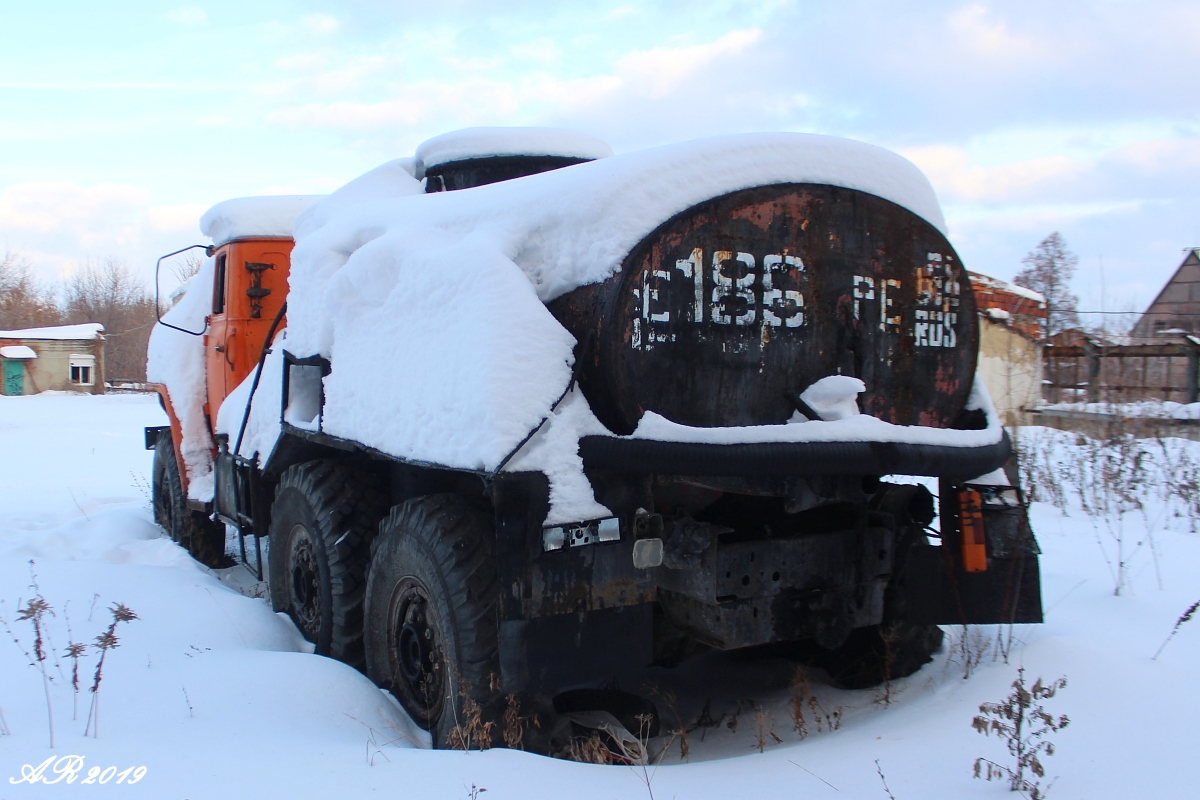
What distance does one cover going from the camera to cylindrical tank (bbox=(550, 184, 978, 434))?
9.50ft

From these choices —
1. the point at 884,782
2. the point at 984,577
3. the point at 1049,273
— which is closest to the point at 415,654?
the point at 884,782

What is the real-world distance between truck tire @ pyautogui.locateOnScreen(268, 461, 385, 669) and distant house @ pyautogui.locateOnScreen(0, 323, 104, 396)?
4391cm

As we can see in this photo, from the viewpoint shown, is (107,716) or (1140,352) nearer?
(107,716)

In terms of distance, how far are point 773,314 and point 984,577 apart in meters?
1.43

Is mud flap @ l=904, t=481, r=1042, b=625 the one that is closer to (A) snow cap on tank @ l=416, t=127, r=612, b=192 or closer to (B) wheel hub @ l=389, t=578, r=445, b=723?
(B) wheel hub @ l=389, t=578, r=445, b=723

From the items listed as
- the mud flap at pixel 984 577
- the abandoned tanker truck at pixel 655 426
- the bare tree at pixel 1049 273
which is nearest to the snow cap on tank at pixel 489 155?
the abandoned tanker truck at pixel 655 426

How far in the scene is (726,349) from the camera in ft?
10.0

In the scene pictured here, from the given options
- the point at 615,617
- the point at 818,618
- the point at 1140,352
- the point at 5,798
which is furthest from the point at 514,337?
the point at 1140,352

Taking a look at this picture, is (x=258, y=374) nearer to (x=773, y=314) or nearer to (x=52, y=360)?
(x=773, y=314)

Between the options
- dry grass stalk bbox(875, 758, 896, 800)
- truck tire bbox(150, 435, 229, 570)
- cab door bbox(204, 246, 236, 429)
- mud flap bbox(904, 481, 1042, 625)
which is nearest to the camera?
dry grass stalk bbox(875, 758, 896, 800)

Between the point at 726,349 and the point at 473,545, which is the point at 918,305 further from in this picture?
the point at 473,545

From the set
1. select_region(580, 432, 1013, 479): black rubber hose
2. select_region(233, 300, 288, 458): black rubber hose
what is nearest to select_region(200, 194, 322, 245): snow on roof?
select_region(233, 300, 288, 458): black rubber hose

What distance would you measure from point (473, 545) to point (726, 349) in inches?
43.1

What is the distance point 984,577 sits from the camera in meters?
3.54
